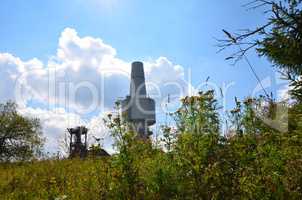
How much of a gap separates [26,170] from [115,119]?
4749 millimetres

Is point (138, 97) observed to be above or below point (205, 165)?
above

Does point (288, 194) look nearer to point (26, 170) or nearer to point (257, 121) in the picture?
point (257, 121)

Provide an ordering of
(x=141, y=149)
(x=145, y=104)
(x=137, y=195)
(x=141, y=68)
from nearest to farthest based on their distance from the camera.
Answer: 1. (x=137, y=195)
2. (x=141, y=149)
3. (x=141, y=68)
4. (x=145, y=104)

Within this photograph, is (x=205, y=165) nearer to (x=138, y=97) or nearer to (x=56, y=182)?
(x=56, y=182)

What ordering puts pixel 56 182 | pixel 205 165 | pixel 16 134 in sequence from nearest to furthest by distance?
1. pixel 205 165
2. pixel 56 182
3. pixel 16 134

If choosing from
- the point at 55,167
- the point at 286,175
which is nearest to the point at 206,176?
the point at 286,175

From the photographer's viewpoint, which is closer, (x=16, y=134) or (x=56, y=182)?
(x=56, y=182)

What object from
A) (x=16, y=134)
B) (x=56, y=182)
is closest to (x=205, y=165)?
(x=56, y=182)

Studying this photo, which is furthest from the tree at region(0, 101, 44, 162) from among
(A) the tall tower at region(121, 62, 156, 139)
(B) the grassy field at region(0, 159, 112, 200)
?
(B) the grassy field at region(0, 159, 112, 200)

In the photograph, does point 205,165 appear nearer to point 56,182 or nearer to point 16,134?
point 56,182

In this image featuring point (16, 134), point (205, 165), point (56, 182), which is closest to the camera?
point (205, 165)

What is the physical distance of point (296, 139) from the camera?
4.94 meters

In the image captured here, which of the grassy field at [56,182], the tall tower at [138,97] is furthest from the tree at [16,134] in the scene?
the grassy field at [56,182]

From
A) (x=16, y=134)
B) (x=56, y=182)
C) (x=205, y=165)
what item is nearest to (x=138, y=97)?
(x=16, y=134)
